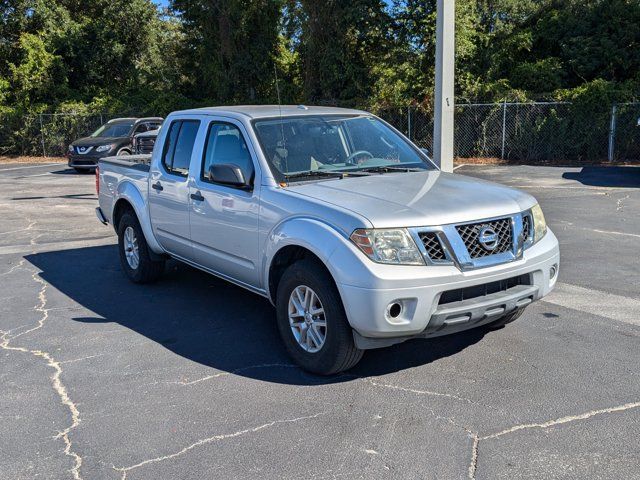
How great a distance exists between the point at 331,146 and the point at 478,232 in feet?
5.63

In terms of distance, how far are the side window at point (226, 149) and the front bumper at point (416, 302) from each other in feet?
5.11

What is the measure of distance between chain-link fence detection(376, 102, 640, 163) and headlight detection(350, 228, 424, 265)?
19266mm

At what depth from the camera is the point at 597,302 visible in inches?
241

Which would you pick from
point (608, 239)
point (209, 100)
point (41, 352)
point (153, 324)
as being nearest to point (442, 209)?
point (153, 324)

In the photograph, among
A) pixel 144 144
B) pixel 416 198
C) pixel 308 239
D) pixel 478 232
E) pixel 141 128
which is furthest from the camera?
pixel 141 128

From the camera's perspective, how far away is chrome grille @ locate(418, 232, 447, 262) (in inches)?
163

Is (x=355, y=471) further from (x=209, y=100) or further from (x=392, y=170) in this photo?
(x=209, y=100)

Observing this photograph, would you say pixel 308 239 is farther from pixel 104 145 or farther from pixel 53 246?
pixel 104 145

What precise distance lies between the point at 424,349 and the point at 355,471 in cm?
184

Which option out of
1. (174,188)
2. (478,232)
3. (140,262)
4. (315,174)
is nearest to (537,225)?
(478,232)

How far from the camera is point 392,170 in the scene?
5.46 m

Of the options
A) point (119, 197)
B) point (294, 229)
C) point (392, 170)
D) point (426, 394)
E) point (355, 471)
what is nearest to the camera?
point (355, 471)

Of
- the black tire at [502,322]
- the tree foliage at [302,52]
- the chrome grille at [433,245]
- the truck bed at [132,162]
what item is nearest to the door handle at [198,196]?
the truck bed at [132,162]

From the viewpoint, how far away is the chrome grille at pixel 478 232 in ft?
13.9
